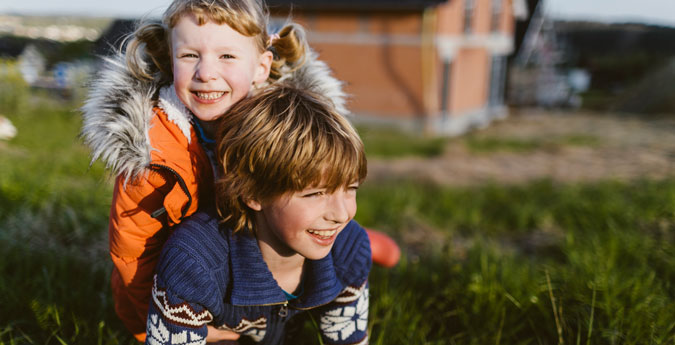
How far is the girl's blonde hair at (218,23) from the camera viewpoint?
1628mm

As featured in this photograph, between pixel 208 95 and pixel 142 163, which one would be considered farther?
→ pixel 208 95

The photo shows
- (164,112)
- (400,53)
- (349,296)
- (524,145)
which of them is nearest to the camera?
(164,112)

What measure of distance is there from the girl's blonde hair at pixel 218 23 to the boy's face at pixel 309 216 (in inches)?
23.5

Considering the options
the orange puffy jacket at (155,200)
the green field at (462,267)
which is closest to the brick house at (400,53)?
the green field at (462,267)

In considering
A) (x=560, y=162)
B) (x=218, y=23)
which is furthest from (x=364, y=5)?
(x=218, y=23)

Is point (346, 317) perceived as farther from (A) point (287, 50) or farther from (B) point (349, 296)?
(A) point (287, 50)

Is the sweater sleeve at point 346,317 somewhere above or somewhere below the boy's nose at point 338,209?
below

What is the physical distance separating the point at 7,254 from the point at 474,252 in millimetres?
2696

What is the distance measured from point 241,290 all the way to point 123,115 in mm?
714

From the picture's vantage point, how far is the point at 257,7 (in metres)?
1.77

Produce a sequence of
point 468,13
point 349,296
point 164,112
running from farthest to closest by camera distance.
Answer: point 468,13, point 349,296, point 164,112

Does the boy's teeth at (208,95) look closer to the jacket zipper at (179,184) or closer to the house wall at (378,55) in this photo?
the jacket zipper at (179,184)

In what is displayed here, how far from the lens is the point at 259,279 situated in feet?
5.49

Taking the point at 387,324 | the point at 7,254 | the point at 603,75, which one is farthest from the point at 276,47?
the point at 603,75
